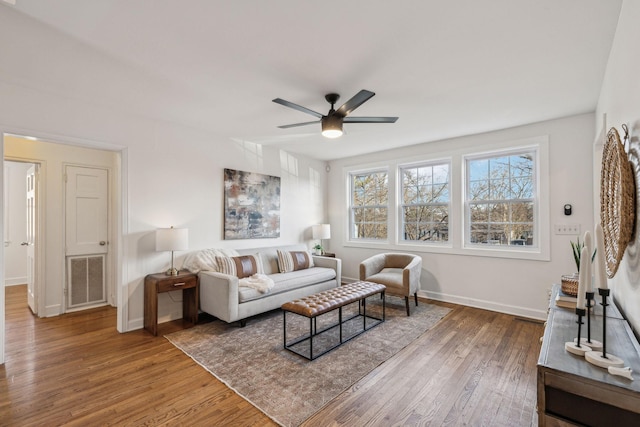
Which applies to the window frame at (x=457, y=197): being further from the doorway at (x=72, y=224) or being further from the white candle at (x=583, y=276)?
the doorway at (x=72, y=224)

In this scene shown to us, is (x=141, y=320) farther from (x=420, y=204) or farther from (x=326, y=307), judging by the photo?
(x=420, y=204)

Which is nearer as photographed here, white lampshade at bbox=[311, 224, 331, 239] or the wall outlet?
the wall outlet

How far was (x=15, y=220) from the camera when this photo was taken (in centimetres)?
556

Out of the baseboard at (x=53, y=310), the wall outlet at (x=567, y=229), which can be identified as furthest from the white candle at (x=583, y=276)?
the baseboard at (x=53, y=310)

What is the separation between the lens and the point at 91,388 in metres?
2.29

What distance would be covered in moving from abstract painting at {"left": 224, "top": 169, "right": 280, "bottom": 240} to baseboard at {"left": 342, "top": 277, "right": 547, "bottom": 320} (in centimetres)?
273

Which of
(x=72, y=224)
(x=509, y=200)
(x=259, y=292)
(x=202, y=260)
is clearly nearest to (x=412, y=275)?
(x=509, y=200)

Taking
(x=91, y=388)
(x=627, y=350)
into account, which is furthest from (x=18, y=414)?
(x=627, y=350)

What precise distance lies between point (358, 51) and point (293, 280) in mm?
2899

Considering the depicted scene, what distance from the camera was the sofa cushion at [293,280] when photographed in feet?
11.5

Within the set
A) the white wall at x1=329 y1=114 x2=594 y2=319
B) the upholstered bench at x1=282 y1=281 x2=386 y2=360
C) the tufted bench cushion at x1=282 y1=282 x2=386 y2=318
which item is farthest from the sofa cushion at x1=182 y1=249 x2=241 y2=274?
the white wall at x1=329 y1=114 x2=594 y2=319

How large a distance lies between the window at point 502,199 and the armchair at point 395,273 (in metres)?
0.99

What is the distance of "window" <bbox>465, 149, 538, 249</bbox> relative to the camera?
3980mm

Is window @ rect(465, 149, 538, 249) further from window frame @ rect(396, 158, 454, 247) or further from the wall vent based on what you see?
the wall vent
